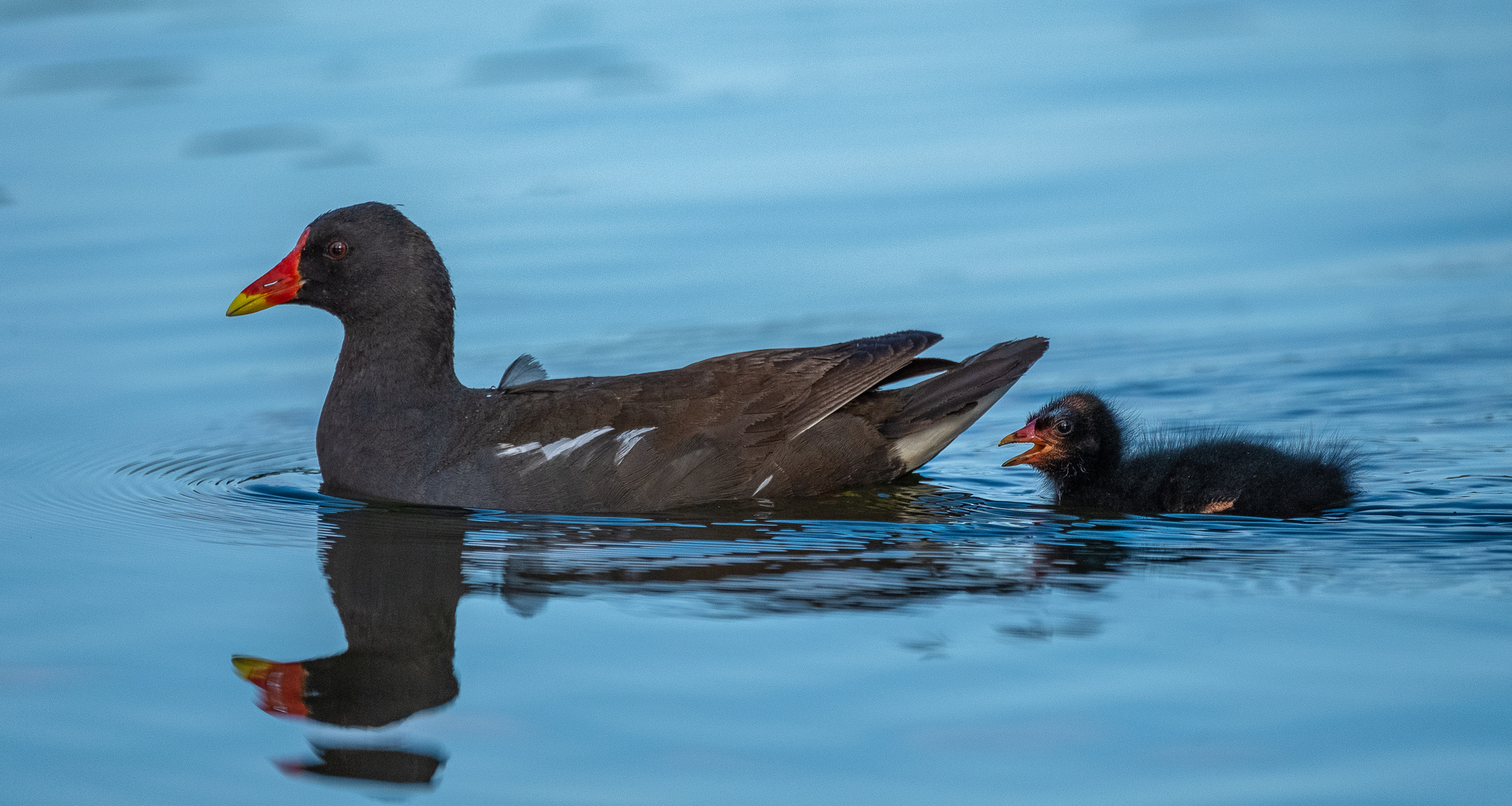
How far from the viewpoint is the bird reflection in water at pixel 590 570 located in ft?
16.1

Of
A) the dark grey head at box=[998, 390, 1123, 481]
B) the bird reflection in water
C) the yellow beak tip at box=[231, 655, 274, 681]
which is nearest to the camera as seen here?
the bird reflection in water


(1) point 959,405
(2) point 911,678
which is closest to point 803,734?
(2) point 911,678

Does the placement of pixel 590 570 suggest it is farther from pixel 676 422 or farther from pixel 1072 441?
pixel 1072 441

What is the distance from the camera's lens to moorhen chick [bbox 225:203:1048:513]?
699 cm

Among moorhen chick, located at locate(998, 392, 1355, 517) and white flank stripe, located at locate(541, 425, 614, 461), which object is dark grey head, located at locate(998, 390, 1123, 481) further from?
white flank stripe, located at locate(541, 425, 614, 461)

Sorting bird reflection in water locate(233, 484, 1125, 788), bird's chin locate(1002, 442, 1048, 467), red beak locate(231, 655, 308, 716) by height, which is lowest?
red beak locate(231, 655, 308, 716)

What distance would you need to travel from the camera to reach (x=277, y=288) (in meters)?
7.70

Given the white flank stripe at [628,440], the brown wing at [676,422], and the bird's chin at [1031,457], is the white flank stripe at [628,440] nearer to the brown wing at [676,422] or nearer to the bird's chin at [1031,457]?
the brown wing at [676,422]

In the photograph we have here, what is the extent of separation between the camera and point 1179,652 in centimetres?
491

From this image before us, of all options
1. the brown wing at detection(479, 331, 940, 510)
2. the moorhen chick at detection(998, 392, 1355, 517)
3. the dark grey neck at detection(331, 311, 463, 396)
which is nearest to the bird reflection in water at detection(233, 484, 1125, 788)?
the brown wing at detection(479, 331, 940, 510)

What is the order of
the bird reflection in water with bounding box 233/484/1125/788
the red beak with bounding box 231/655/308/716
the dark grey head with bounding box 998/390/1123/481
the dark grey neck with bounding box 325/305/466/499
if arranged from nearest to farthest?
the red beak with bounding box 231/655/308/716 < the bird reflection in water with bounding box 233/484/1125/788 < the dark grey neck with bounding box 325/305/466/499 < the dark grey head with bounding box 998/390/1123/481

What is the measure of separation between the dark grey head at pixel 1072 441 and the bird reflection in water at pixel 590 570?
329 millimetres

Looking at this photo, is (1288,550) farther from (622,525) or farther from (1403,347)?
(1403,347)

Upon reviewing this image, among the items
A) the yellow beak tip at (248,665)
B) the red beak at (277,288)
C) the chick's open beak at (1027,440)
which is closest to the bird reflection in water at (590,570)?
the yellow beak tip at (248,665)
